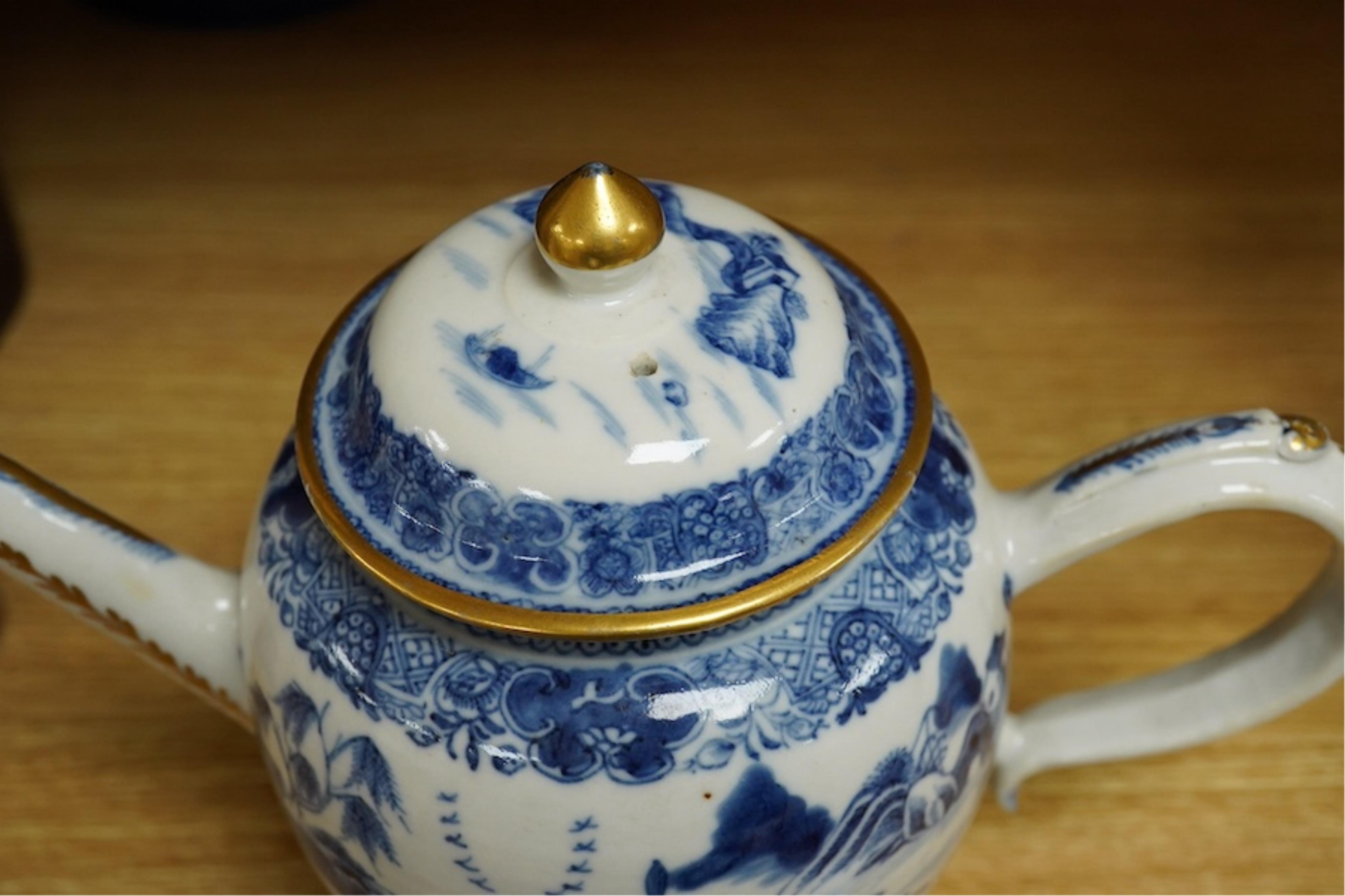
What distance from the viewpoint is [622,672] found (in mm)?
698

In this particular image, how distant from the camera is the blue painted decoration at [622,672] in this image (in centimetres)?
69

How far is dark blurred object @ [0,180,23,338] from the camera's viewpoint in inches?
55.1

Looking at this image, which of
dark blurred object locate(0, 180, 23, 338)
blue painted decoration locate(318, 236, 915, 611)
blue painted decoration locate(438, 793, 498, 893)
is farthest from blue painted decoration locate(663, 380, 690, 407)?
dark blurred object locate(0, 180, 23, 338)

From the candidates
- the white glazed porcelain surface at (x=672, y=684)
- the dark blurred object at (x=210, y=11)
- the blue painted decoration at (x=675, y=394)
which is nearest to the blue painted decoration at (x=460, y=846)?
the white glazed porcelain surface at (x=672, y=684)

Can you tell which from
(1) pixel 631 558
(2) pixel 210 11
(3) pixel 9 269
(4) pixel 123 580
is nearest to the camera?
(1) pixel 631 558

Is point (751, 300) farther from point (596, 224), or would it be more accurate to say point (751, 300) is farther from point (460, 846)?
point (460, 846)

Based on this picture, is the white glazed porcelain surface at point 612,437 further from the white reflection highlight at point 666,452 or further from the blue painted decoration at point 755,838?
the blue painted decoration at point 755,838

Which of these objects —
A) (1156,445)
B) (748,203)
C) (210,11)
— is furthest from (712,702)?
(210,11)

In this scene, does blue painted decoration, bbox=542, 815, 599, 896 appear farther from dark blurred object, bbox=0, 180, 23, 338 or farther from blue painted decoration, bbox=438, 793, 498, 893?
dark blurred object, bbox=0, 180, 23, 338

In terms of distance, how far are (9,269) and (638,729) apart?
3.24 ft

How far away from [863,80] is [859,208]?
0.23m

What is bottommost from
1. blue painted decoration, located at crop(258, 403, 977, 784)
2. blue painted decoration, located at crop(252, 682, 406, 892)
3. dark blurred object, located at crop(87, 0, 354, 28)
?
dark blurred object, located at crop(87, 0, 354, 28)

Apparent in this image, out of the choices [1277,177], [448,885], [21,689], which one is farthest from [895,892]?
[1277,177]

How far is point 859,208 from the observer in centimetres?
149
